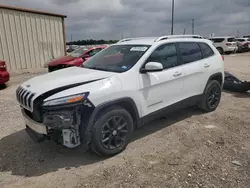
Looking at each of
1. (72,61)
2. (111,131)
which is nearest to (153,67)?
(111,131)

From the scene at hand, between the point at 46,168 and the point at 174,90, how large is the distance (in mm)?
2419

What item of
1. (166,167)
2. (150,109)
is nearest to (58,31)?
(150,109)

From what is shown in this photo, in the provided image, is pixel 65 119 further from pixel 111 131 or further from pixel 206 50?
pixel 206 50

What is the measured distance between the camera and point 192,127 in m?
4.16

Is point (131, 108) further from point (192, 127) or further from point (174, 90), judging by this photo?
point (192, 127)

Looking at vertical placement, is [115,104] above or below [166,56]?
below

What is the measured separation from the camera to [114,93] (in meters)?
2.97

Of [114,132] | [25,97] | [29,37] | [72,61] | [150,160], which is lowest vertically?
[150,160]

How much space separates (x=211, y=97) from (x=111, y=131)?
2.81 m

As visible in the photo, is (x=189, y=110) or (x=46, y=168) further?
(x=189, y=110)

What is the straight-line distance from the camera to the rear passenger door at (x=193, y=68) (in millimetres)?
4094

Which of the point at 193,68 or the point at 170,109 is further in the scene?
the point at 193,68

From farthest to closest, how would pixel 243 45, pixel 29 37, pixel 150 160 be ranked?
1. pixel 243 45
2. pixel 29 37
3. pixel 150 160

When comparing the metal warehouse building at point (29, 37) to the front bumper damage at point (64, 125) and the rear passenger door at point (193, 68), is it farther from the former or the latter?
the rear passenger door at point (193, 68)
